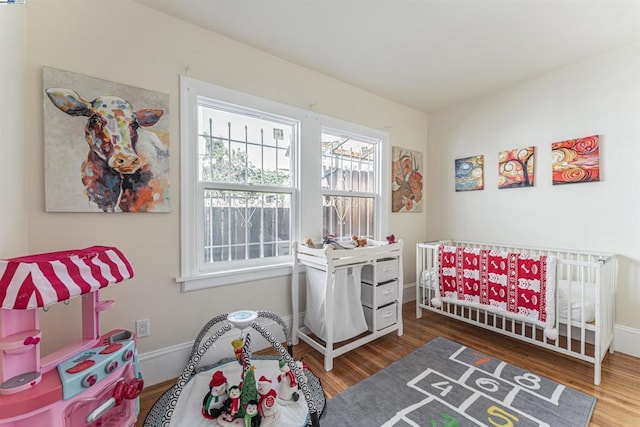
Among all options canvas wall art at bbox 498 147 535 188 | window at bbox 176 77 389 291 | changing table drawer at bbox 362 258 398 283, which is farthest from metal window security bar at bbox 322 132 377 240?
canvas wall art at bbox 498 147 535 188

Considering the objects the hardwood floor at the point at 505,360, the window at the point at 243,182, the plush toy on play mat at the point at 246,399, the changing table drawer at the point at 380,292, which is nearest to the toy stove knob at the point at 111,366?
the plush toy on play mat at the point at 246,399

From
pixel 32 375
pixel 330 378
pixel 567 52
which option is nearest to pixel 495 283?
pixel 330 378

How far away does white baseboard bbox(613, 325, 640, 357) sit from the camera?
80.6 inches

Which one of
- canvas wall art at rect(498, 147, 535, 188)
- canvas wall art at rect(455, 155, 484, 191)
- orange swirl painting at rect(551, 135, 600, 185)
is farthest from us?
canvas wall art at rect(455, 155, 484, 191)

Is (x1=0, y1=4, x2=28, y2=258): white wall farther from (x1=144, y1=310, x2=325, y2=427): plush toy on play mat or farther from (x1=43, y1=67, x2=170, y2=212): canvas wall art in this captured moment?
(x1=144, y1=310, x2=325, y2=427): plush toy on play mat

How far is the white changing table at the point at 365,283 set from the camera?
78.7 inches

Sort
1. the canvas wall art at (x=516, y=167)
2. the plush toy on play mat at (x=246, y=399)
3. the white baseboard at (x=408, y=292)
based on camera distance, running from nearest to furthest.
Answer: the plush toy on play mat at (x=246, y=399)
the canvas wall art at (x=516, y=167)
the white baseboard at (x=408, y=292)

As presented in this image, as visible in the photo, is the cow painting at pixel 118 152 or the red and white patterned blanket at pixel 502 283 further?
the red and white patterned blanket at pixel 502 283

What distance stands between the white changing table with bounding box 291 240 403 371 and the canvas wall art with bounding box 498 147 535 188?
4.70 ft

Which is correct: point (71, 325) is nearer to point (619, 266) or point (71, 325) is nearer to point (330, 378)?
point (330, 378)

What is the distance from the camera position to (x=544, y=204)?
2.53 meters

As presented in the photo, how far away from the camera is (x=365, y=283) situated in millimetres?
2352

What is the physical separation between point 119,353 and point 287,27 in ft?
7.14

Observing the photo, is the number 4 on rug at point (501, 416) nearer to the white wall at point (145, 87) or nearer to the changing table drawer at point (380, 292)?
the changing table drawer at point (380, 292)
